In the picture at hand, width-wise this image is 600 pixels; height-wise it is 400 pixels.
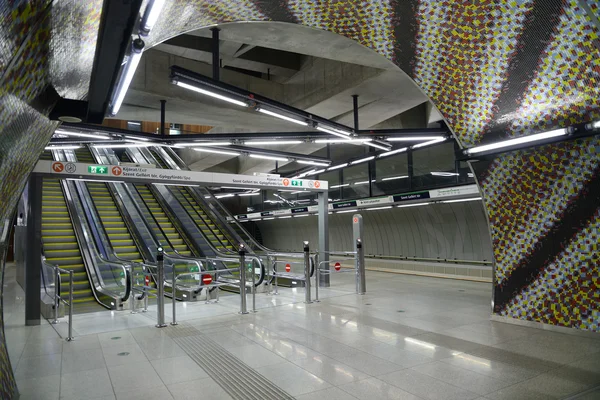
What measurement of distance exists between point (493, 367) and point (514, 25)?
Answer: 3.68 metres

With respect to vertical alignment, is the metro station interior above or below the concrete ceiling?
below

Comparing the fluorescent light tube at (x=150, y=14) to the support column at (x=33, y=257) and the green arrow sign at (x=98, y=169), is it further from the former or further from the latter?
the green arrow sign at (x=98, y=169)

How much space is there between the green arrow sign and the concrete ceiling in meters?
1.52

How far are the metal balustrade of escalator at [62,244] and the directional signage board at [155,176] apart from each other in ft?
8.56

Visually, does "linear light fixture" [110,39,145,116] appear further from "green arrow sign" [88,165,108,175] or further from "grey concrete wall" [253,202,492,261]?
"grey concrete wall" [253,202,492,261]

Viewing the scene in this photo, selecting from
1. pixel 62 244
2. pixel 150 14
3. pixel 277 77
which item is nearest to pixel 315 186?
pixel 277 77

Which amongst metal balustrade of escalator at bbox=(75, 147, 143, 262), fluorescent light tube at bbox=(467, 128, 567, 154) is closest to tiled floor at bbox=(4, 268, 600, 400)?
fluorescent light tube at bbox=(467, 128, 567, 154)

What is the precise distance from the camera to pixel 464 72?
16.7 ft

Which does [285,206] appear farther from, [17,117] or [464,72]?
[17,117]

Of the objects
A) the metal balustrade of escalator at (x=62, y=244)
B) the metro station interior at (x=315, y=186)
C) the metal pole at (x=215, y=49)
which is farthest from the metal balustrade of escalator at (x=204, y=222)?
the metal pole at (x=215, y=49)

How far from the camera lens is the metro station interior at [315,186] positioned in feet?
11.3

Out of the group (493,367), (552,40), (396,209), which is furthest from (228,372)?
(396,209)

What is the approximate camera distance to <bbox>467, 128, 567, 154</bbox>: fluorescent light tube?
475cm

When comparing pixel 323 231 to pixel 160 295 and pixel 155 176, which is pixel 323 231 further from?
pixel 160 295
